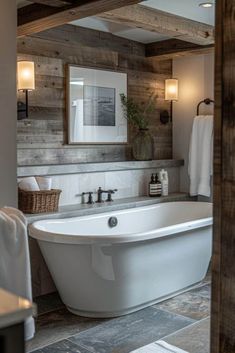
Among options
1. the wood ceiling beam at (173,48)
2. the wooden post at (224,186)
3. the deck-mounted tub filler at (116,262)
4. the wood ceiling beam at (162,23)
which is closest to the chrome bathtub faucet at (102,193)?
the deck-mounted tub filler at (116,262)

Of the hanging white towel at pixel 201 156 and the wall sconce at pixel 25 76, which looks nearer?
the wall sconce at pixel 25 76

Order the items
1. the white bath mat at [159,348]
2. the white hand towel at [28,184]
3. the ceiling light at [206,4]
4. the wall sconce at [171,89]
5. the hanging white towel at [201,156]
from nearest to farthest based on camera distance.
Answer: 1. the white bath mat at [159,348]
2. the ceiling light at [206,4]
3. the white hand towel at [28,184]
4. the hanging white towel at [201,156]
5. the wall sconce at [171,89]

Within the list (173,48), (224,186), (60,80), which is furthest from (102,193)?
(224,186)

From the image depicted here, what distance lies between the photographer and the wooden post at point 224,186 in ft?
5.96

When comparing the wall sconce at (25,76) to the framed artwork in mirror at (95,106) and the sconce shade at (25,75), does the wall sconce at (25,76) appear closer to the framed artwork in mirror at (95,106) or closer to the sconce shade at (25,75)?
the sconce shade at (25,75)

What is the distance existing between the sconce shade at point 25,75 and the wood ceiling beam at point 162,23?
73 cm

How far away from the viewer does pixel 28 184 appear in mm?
3727

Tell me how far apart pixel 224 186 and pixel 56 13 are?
188 cm

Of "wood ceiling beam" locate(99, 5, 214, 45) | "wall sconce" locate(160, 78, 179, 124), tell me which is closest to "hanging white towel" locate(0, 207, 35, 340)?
"wood ceiling beam" locate(99, 5, 214, 45)

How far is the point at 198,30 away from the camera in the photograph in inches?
166

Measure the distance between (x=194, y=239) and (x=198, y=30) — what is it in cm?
186

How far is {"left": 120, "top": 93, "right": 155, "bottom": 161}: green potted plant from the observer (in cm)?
479

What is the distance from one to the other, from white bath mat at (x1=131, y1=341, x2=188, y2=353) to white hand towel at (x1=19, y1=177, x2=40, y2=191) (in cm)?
158

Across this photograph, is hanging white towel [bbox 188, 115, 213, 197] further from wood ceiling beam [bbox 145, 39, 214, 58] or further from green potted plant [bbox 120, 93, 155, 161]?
wood ceiling beam [bbox 145, 39, 214, 58]
